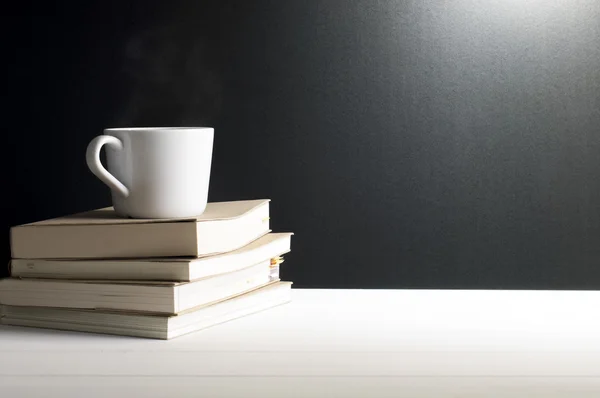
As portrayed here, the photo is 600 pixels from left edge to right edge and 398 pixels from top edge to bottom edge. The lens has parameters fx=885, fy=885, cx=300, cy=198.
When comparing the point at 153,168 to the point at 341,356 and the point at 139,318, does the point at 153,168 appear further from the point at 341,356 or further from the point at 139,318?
the point at 341,356

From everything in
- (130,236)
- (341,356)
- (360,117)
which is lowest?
(341,356)

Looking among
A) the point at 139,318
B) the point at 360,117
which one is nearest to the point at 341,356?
the point at 139,318

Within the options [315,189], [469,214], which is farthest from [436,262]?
[315,189]

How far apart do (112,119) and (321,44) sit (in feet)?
1.11

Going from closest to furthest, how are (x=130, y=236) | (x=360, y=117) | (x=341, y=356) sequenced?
(x=341, y=356), (x=130, y=236), (x=360, y=117)

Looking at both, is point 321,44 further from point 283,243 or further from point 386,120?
point 283,243

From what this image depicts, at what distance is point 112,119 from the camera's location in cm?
135

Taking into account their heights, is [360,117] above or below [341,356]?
above

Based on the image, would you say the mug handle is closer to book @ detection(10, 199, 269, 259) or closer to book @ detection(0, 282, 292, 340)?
book @ detection(10, 199, 269, 259)

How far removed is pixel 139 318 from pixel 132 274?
0.05m

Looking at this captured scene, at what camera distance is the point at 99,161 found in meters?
1.08

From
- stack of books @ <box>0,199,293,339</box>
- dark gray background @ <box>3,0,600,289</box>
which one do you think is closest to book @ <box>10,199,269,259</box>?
stack of books @ <box>0,199,293,339</box>

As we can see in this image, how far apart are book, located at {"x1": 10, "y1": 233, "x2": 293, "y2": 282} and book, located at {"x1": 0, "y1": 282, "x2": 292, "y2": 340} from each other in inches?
1.7

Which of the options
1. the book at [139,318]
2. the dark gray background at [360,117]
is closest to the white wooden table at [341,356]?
the book at [139,318]
